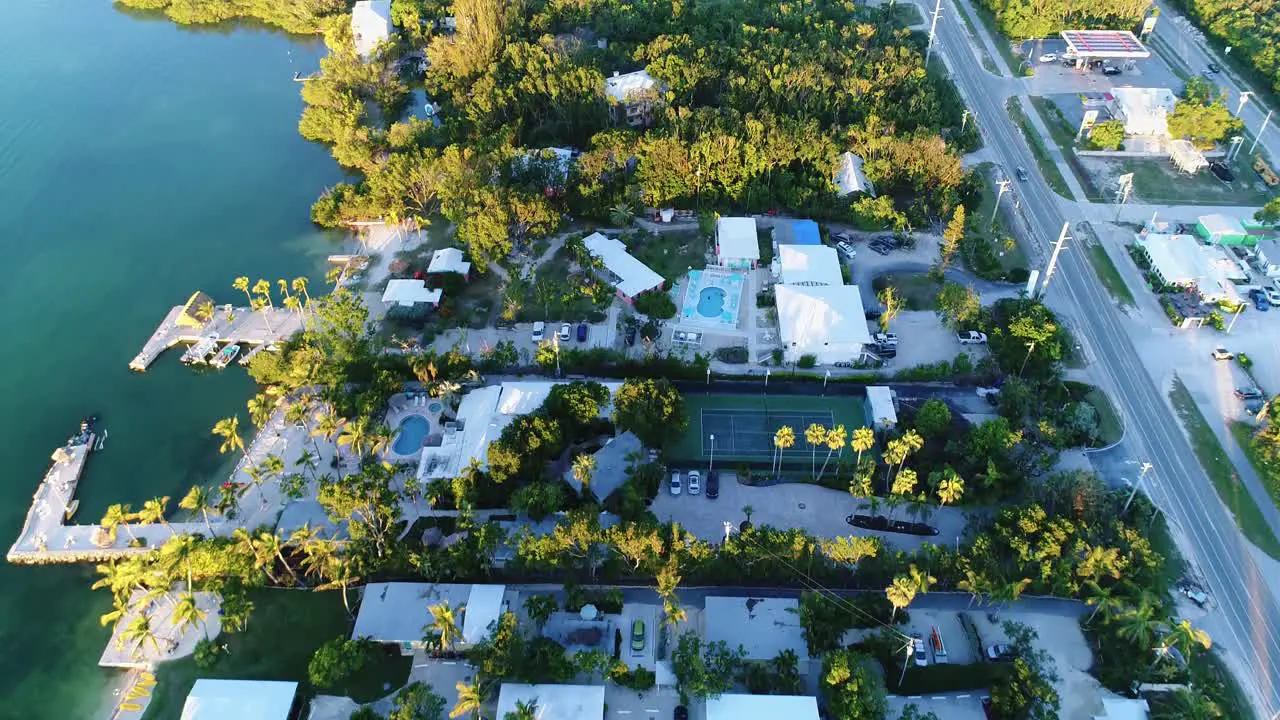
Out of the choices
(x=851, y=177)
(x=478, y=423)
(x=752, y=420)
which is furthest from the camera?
(x=851, y=177)

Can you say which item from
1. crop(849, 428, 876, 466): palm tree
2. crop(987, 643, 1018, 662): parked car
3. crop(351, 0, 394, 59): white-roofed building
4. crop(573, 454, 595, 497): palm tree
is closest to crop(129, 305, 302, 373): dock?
crop(573, 454, 595, 497): palm tree

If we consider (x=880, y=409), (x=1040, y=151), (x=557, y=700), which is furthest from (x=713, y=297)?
(x=1040, y=151)

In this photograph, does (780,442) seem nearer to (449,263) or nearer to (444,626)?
(444,626)

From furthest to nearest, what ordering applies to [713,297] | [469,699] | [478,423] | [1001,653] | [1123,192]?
[1123,192]
[713,297]
[478,423]
[1001,653]
[469,699]

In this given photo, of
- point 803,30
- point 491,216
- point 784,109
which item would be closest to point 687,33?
point 803,30

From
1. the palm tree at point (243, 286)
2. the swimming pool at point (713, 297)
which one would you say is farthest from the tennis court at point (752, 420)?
the palm tree at point (243, 286)

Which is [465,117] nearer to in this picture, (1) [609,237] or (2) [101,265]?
(1) [609,237]

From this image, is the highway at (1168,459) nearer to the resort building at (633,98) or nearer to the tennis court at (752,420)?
the tennis court at (752,420)
